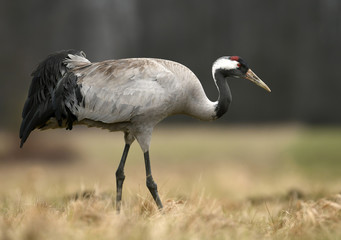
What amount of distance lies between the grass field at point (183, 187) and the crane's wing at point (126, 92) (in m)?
0.78

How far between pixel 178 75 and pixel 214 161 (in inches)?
299

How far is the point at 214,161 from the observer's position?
12.4 m

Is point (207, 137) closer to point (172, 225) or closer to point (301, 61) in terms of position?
point (301, 61)

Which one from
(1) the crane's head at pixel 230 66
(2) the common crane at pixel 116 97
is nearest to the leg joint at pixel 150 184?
(2) the common crane at pixel 116 97

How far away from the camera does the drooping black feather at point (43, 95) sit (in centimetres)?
498

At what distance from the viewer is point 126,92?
4875 millimetres

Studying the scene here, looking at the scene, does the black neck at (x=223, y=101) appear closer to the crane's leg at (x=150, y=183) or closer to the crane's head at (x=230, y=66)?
the crane's head at (x=230, y=66)

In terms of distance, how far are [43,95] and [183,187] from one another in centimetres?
190

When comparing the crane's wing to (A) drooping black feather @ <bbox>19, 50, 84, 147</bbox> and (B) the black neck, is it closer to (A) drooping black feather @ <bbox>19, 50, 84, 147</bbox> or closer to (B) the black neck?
(A) drooping black feather @ <bbox>19, 50, 84, 147</bbox>

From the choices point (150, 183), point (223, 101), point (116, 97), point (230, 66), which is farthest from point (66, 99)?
point (230, 66)

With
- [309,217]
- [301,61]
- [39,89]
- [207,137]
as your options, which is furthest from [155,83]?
[301,61]

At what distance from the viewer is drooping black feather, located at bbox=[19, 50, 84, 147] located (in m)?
4.98

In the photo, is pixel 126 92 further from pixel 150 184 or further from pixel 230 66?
pixel 230 66

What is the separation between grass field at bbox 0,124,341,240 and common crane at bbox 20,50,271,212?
669mm
